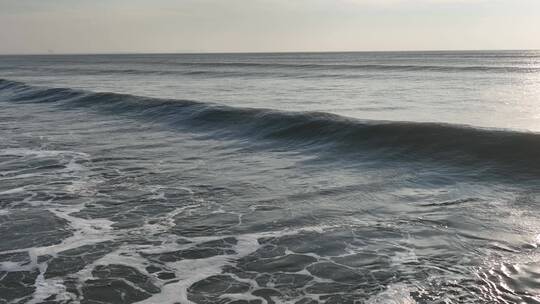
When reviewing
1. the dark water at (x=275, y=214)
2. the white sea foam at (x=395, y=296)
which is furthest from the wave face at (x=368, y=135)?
the white sea foam at (x=395, y=296)

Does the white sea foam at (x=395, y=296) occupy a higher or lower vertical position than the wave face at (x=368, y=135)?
lower

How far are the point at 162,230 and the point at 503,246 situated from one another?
505cm

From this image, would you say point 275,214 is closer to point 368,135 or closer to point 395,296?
point 395,296

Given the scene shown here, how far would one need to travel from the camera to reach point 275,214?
8.89 meters

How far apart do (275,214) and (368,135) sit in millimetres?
8649

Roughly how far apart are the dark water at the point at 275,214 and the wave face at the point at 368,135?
0.08 m

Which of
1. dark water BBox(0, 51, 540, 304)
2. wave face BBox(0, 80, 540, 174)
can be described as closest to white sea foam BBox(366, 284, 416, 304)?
dark water BBox(0, 51, 540, 304)

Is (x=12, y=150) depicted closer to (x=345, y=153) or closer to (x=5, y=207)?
(x=5, y=207)

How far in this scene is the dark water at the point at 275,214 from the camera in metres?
6.20

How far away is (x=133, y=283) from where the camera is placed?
630 centimetres

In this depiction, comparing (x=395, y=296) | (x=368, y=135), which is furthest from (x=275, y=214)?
(x=368, y=135)

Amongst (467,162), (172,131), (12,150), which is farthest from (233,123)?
(467,162)

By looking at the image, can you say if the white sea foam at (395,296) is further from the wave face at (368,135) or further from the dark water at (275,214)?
the wave face at (368,135)

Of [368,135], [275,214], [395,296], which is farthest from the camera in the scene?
[368,135]
